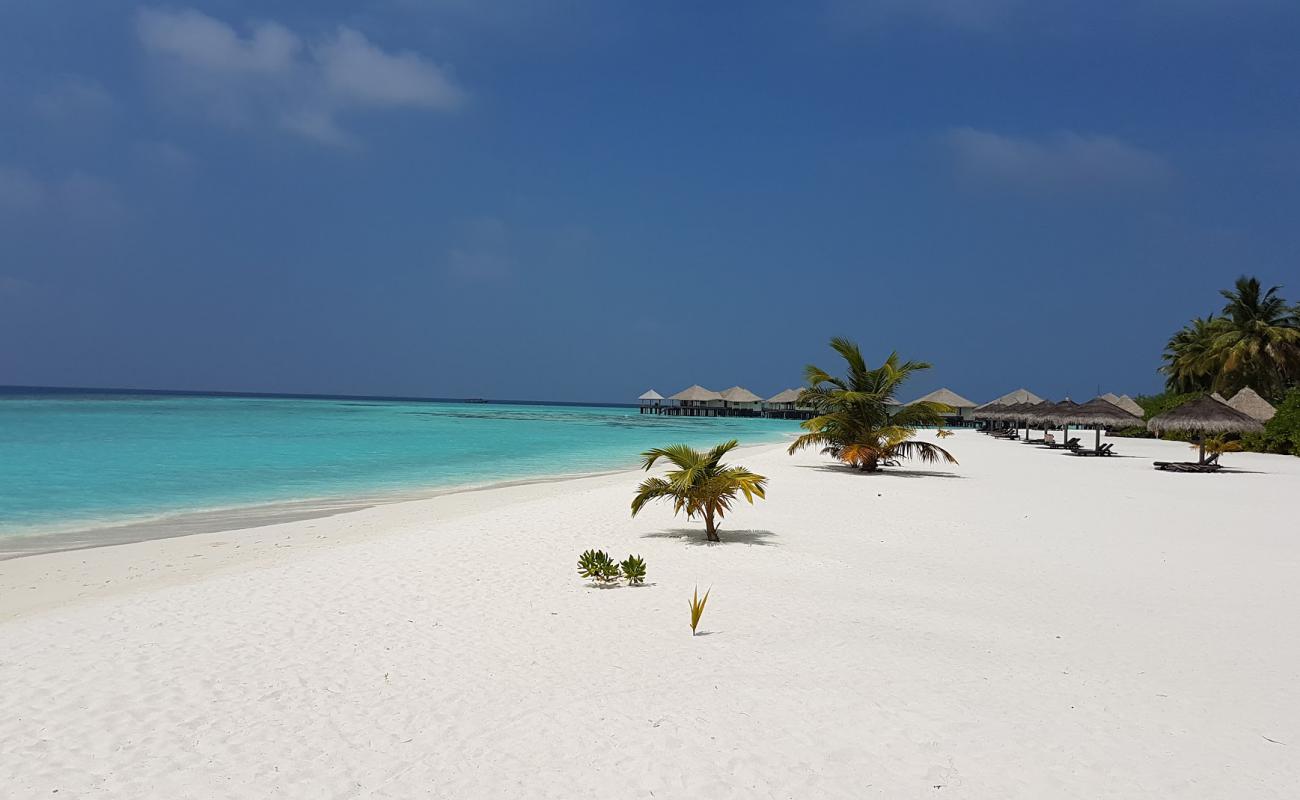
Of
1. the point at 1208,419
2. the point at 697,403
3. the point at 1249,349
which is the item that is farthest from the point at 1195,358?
the point at 697,403

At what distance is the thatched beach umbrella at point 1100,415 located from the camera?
24.3m

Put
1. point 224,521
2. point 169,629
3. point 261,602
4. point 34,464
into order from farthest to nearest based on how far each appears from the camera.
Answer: point 34,464, point 224,521, point 261,602, point 169,629

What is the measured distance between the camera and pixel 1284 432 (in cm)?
2405

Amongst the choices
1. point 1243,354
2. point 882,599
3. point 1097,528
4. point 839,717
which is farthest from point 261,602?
point 1243,354

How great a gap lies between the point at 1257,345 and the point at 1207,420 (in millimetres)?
19205

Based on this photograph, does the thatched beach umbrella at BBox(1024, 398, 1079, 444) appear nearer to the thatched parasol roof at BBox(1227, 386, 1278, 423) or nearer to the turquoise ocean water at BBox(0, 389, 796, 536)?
the thatched parasol roof at BBox(1227, 386, 1278, 423)

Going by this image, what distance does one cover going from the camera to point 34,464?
1794 cm

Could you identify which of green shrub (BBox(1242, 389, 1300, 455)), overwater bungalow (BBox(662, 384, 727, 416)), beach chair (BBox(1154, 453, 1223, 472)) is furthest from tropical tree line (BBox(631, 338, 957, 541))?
overwater bungalow (BBox(662, 384, 727, 416))

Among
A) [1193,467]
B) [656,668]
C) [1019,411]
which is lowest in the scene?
[656,668]

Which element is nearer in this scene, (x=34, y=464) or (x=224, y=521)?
(x=224, y=521)

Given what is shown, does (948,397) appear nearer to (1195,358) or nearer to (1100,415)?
(1195,358)

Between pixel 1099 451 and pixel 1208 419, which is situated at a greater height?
pixel 1208 419

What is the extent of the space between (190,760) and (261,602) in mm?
2811

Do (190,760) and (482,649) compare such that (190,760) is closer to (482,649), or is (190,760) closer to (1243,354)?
(482,649)
